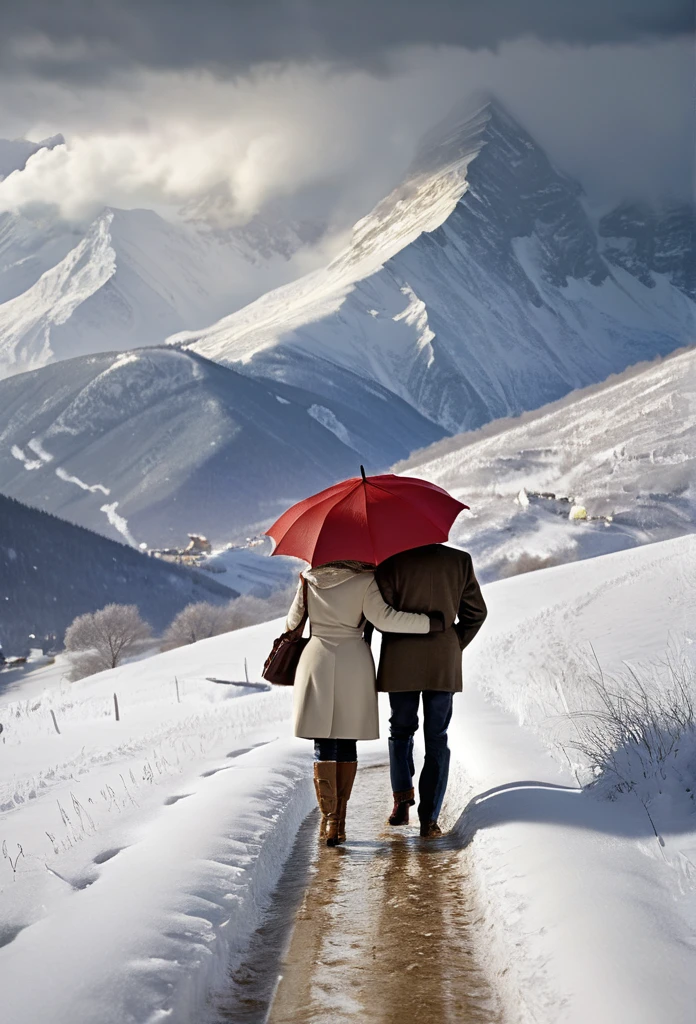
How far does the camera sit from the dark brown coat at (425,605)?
6.12 metres

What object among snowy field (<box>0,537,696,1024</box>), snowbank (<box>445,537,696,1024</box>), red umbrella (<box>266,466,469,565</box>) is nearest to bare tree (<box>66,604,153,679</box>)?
snowy field (<box>0,537,696,1024</box>)

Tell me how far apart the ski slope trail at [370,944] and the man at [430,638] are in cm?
78

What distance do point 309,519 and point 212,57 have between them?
13.3 m

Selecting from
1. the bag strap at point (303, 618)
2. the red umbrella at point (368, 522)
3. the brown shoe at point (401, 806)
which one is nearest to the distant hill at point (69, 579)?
the brown shoe at point (401, 806)

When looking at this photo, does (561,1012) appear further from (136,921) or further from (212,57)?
(212,57)

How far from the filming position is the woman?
6.15 metres

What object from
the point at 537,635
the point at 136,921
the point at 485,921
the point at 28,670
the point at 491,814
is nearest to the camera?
the point at 136,921

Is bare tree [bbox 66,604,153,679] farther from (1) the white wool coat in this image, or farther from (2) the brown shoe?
(1) the white wool coat

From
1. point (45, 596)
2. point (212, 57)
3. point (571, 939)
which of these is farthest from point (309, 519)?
point (45, 596)

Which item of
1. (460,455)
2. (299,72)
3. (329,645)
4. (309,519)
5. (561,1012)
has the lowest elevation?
(561,1012)

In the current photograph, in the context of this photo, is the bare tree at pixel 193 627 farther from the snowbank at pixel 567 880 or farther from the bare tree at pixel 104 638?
the snowbank at pixel 567 880

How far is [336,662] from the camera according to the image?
630cm

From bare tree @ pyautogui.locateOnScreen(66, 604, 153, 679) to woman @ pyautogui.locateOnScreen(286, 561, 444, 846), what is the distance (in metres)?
81.1

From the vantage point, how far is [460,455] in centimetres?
14862
